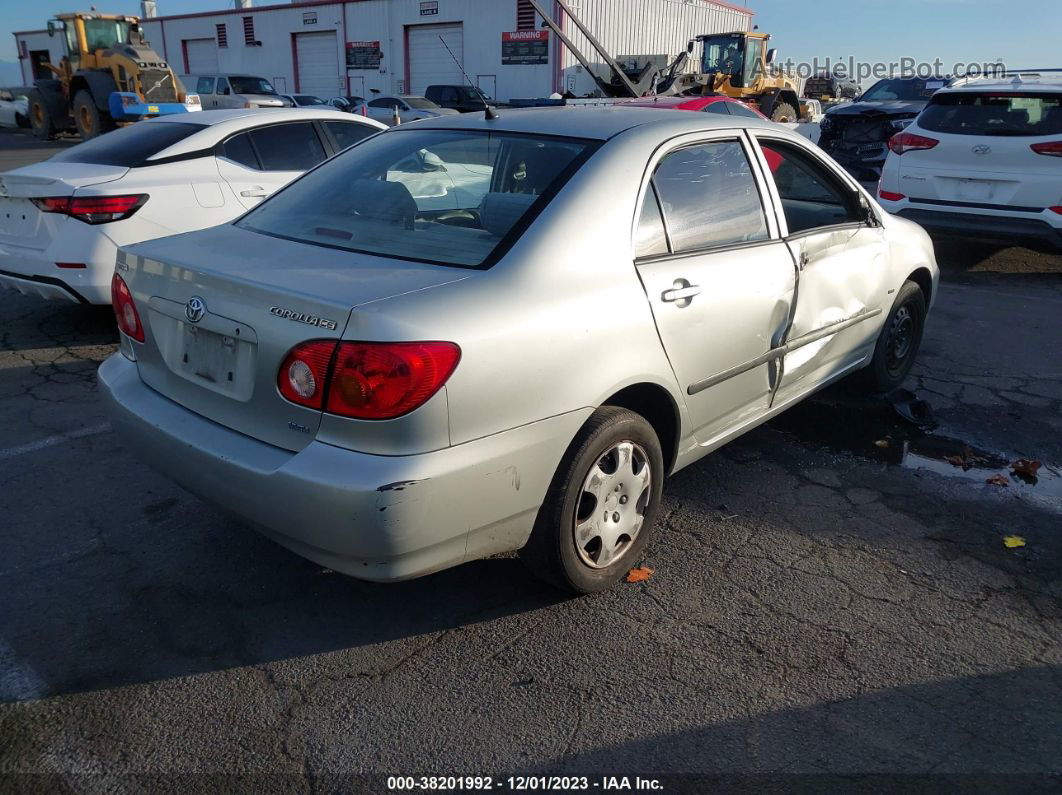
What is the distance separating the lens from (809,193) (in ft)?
15.2

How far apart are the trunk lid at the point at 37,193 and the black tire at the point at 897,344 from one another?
16.0 feet

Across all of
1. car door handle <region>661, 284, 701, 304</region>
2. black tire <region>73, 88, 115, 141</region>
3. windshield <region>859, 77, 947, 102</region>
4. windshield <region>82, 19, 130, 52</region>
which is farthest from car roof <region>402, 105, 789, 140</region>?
windshield <region>82, 19, 130, 52</region>

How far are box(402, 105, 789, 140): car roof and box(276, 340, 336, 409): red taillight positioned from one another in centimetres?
139

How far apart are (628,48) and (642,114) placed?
103ft

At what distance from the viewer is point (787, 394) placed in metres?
3.99

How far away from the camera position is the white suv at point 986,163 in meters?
7.70

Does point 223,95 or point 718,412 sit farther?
point 223,95

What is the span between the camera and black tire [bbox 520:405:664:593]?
278 cm

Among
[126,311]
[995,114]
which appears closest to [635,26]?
[995,114]

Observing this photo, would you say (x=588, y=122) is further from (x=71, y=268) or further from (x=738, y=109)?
(x=738, y=109)

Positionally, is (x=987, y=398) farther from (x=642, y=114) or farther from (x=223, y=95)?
(x=223, y=95)

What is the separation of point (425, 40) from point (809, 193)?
31928mm

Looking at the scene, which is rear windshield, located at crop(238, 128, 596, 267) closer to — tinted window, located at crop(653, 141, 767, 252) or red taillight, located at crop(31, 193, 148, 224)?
tinted window, located at crop(653, 141, 767, 252)

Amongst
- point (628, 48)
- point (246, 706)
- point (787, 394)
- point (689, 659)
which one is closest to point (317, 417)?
point (246, 706)
